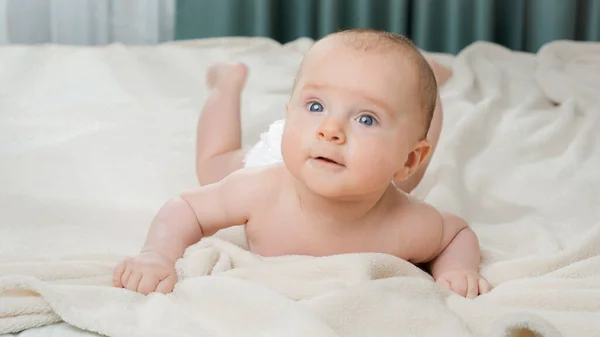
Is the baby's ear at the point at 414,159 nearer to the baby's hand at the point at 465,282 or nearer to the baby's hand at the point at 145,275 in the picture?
the baby's hand at the point at 465,282

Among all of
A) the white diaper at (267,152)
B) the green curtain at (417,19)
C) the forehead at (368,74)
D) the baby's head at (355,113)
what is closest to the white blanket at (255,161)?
the white diaper at (267,152)

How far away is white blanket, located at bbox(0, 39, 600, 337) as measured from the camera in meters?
0.97

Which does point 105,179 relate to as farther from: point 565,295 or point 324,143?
point 565,295

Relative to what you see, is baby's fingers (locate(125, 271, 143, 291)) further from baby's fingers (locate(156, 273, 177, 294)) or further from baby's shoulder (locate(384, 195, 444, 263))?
baby's shoulder (locate(384, 195, 444, 263))

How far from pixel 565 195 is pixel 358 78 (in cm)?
63

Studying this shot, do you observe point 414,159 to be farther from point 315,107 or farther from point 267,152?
point 267,152

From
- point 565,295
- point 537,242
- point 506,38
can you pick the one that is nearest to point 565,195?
point 537,242

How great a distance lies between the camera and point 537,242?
1315mm

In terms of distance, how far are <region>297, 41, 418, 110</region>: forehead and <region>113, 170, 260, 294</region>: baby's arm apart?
20 cm

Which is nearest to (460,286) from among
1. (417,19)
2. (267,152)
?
(267,152)

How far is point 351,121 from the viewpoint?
109 centimetres

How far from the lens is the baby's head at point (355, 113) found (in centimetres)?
108

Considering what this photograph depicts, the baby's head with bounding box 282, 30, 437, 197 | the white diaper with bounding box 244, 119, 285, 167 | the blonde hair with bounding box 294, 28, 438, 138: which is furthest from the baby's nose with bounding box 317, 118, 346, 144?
the white diaper with bounding box 244, 119, 285, 167

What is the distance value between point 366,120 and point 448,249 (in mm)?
266
